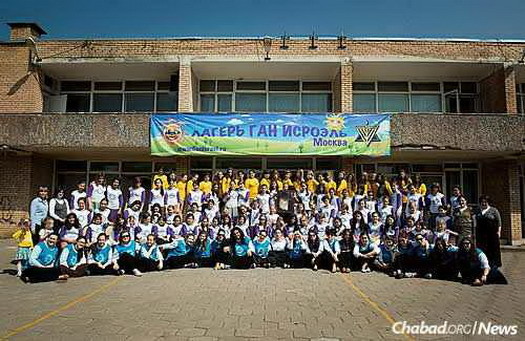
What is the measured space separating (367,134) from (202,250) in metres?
6.90

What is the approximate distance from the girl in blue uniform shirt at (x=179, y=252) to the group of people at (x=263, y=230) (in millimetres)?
23

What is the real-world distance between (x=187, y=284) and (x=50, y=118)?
932cm

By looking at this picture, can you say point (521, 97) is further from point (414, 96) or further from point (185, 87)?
point (185, 87)

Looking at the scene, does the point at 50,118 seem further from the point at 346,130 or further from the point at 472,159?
the point at 472,159

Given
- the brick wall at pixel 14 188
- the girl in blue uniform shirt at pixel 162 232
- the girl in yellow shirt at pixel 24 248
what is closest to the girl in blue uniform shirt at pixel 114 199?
the girl in blue uniform shirt at pixel 162 232

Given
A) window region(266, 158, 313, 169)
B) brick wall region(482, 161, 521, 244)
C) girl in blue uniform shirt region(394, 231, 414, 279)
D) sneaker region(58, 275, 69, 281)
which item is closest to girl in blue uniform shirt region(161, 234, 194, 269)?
sneaker region(58, 275, 69, 281)

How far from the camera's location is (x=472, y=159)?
1545 centimetres

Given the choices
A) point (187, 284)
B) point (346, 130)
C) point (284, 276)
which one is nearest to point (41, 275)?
point (187, 284)

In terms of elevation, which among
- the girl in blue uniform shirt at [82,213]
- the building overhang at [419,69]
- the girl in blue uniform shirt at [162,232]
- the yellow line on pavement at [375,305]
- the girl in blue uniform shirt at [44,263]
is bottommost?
the yellow line on pavement at [375,305]

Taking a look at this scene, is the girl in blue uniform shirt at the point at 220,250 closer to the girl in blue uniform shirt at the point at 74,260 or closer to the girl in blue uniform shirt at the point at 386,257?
the girl in blue uniform shirt at the point at 74,260

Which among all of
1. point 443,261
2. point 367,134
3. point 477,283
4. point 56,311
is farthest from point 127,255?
point 367,134

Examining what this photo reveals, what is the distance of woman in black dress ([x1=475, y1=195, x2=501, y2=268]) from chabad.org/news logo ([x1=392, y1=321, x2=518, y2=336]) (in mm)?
3477

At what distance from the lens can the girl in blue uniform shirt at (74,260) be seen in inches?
314

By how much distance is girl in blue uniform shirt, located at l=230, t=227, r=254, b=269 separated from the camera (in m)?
9.23
